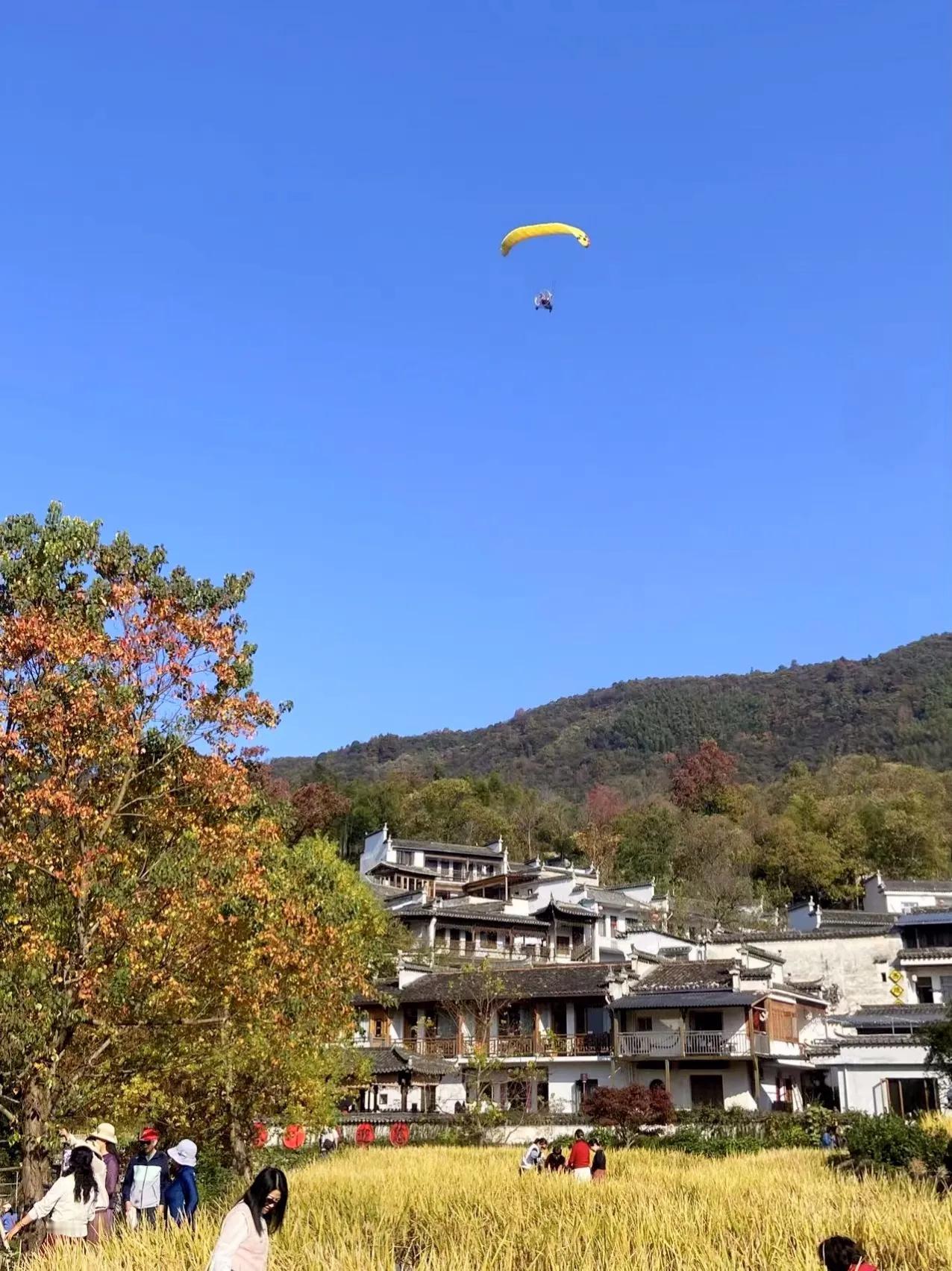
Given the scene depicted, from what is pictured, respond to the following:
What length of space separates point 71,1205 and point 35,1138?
119 inches

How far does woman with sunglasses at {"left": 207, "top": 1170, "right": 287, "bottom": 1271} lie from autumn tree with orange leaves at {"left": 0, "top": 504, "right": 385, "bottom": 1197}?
575 cm

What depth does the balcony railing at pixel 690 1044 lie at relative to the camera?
3916 centimetres

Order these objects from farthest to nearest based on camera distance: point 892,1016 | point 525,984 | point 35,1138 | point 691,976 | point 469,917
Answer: point 469,917
point 525,984
point 691,976
point 892,1016
point 35,1138

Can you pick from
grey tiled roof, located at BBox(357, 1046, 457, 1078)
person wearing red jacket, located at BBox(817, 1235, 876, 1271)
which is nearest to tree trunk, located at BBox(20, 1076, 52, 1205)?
person wearing red jacket, located at BBox(817, 1235, 876, 1271)

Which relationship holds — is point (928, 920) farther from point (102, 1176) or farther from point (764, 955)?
point (102, 1176)

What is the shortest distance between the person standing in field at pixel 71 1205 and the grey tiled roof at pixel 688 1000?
3295 centimetres

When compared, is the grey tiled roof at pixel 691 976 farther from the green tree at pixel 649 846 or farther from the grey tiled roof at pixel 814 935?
the green tree at pixel 649 846

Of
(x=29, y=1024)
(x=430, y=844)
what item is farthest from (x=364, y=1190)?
(x=430, y=844)

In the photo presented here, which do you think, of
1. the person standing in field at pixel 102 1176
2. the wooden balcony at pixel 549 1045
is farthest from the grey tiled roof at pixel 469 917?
the person standing in field at pixel 102 1176

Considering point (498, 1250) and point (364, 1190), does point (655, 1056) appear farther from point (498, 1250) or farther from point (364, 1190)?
point (498, 1250)

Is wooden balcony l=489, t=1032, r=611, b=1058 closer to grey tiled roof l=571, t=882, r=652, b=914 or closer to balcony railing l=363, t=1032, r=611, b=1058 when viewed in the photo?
balcony railing l=363, t=1032, r=611, b=1058

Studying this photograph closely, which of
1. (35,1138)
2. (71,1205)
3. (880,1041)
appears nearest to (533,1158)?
(35,1138)

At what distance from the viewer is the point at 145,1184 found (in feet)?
40.3

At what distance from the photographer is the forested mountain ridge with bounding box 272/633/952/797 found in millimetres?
141000
